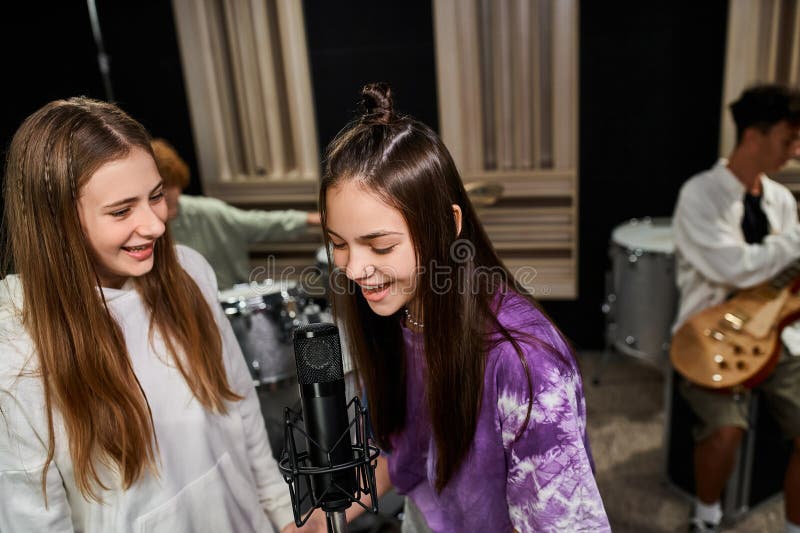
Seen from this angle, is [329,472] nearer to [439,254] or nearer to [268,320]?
[439,254]

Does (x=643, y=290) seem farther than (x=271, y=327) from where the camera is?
Yes

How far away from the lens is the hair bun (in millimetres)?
954

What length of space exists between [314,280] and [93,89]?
4.58 feet

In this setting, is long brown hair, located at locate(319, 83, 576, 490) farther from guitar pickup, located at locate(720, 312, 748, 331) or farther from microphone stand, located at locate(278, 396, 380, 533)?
guitar pickup, located at locate(720, 312, 748, 331)

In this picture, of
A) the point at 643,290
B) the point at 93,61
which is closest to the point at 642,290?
the point at 643,290

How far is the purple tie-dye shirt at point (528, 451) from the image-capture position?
0.96 meters

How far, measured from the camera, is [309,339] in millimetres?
797

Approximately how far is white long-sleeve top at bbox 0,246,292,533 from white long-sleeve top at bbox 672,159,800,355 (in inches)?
70.1

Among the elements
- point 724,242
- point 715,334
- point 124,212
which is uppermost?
point 124,212

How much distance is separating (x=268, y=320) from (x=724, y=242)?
1.73 meters

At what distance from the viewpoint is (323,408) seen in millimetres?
796

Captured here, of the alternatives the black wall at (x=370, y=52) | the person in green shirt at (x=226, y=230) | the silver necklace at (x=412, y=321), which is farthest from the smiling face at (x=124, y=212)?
the black wall at (x=370, y=52)

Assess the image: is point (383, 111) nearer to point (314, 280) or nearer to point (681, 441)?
point (314, 280)

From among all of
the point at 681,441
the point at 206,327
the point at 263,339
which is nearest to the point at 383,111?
the point at 206,327
